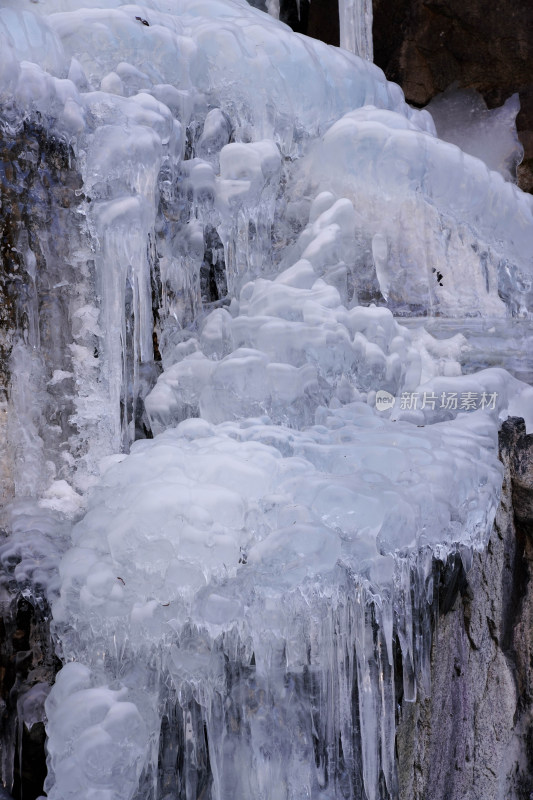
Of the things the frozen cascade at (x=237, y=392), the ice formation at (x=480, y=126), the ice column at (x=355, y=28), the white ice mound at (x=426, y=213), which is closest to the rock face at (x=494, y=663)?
the frozen cascade at (x=237, y=392)

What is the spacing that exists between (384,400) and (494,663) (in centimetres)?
116

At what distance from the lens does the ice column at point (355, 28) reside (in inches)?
243

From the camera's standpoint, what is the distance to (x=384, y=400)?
11.7ft

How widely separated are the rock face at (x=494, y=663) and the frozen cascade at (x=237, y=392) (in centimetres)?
17

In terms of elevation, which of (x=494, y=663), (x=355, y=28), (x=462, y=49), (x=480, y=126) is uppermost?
(x=462, y=49)

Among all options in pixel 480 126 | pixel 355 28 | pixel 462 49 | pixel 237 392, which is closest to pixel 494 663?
pixel 237 392

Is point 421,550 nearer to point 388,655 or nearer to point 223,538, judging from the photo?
point 388,655

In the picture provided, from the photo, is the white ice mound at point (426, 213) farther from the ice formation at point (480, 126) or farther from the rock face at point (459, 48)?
the rock face at point (459, 48)

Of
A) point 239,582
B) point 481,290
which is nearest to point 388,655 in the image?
point 239,582

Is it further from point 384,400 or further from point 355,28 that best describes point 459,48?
point 384,400

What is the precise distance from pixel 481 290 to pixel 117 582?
2484 millimetres

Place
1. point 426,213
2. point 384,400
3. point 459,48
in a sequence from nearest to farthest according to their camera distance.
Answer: point 384,400 < point 426,213 < point 459,48

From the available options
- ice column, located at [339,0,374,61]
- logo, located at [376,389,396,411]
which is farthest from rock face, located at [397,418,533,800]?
ice column, located at [339,0,374,61]

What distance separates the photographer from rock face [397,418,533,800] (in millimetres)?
3029
